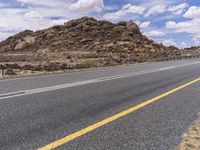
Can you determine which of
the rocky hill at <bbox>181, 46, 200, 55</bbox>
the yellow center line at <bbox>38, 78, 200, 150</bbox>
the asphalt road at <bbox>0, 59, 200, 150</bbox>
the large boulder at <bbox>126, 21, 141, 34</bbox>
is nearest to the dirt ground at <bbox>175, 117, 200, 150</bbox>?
the asphalt road at <bbox>0, 59, 200, 150</bbox>

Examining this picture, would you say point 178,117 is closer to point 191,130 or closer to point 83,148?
point 191,130

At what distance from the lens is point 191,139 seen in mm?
5117

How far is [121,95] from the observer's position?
9.41 metres

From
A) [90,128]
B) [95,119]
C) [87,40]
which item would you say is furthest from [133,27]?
[90,128]

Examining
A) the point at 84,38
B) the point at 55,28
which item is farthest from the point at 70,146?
the point at 55,28

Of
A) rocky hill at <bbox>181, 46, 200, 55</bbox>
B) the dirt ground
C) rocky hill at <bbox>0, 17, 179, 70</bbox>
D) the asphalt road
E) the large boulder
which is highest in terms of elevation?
the large boulder

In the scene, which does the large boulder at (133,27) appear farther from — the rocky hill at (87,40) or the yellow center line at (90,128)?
the yellow center line at (90,128)

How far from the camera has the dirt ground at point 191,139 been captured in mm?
4682

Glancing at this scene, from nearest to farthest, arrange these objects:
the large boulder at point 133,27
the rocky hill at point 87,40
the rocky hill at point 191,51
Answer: the rocky hill at point 87,40, the rocky hill at point 191,51, the large boulder at point 133,27

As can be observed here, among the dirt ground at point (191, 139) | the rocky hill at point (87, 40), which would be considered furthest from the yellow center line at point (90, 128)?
the rocky hill at point (87, 40)

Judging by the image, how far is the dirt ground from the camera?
468 cm

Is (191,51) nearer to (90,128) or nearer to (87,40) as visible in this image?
(87,40)

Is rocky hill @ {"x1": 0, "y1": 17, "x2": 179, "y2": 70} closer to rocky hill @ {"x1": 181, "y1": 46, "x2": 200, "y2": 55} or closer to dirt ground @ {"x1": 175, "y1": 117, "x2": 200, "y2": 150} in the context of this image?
rocky hill @ {"x1": 181, "y1": 46, "x2": 200, "y2": 55}

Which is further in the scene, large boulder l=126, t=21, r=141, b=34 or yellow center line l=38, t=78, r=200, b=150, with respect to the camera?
large boulder l=126, t=21, r=141, b=34
